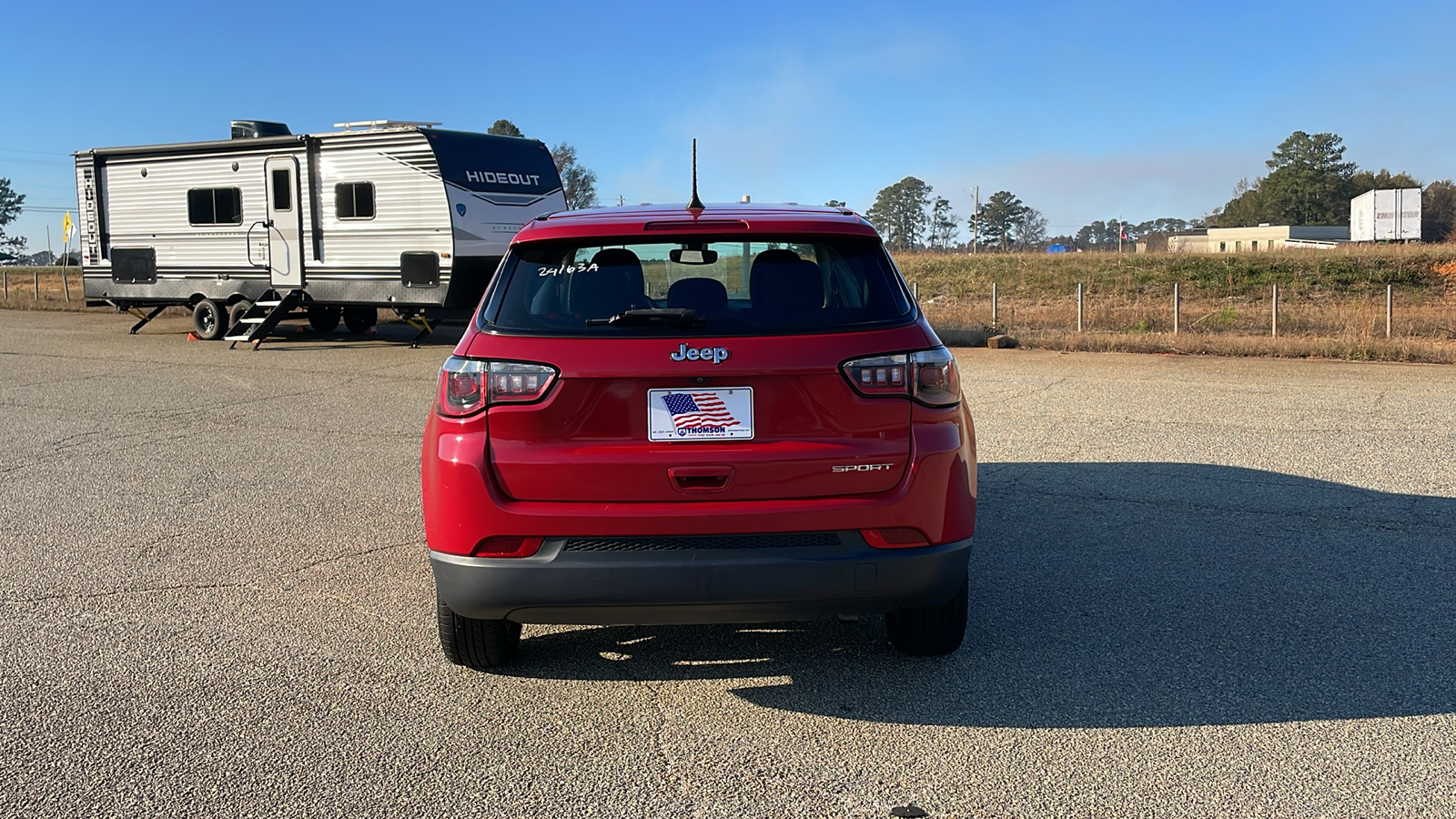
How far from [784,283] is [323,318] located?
17.8 meters

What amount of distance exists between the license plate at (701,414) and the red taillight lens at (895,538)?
49 centimetres

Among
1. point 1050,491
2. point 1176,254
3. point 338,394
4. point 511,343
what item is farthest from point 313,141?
point 1176,254

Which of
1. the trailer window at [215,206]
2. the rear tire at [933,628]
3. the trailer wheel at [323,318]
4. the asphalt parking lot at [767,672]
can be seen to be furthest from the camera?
the trailer wheel at [323,318]

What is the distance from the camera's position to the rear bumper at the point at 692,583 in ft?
11.7

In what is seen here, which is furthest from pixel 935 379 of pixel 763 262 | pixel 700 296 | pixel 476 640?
pixel 476 640

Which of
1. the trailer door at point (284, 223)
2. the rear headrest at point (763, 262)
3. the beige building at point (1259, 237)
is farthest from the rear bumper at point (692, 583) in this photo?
the beige building at point (1259, 237)

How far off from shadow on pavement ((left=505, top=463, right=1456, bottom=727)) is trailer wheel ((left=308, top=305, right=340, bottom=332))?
16.2m

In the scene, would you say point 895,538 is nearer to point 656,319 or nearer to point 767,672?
point 767,672

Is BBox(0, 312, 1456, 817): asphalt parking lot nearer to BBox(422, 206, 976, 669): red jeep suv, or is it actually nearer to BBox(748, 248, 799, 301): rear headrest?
BBox(422, 206, 976, 669): red jeep suv

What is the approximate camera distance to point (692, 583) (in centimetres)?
355

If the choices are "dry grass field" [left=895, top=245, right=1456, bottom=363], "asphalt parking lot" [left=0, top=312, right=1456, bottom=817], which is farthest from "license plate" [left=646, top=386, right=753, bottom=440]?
"dry grass field" [left=895, top=245, right=1456, bottom=363]

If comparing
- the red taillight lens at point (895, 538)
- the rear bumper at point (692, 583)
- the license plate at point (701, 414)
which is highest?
the license plate at point (701, 414)

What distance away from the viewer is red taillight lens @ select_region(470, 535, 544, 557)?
3.62m

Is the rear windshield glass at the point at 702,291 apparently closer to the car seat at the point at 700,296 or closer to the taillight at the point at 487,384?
the car seat at the point at 700,296
